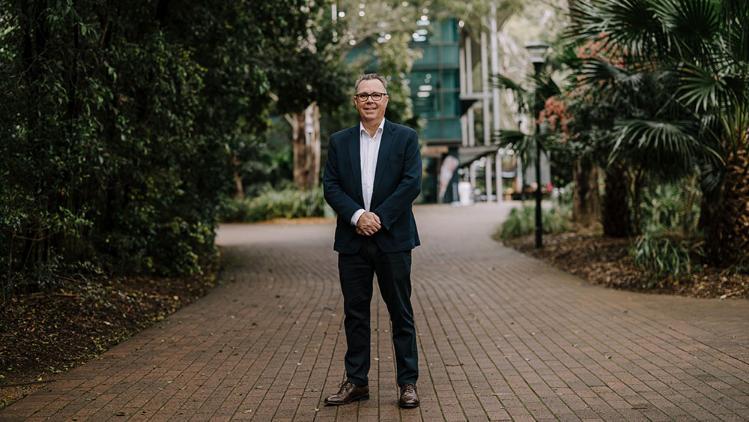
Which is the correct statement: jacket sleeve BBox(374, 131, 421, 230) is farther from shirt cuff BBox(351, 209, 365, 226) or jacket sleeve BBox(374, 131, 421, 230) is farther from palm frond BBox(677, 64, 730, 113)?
palm frond BBox(677, 64, 730, 113)

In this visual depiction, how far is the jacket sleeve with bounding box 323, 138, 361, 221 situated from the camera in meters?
5.54

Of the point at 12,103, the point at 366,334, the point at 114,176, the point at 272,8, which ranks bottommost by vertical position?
the point at 366,334

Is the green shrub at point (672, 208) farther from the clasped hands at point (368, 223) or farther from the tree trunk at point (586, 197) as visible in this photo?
the clasped hands at point (368, 223)

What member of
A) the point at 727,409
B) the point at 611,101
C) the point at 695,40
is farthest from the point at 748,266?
the point at 727,409

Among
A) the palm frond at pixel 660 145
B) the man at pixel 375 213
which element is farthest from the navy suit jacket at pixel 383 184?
the palm frond at pixel 660 145

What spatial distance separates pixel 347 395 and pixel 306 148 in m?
27.8

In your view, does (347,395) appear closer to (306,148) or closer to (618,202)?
(618,202)

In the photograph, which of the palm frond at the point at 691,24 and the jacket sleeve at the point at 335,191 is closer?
the jacket sleeve at the point at 335,191

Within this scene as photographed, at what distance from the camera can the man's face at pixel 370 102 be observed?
5.58 meters

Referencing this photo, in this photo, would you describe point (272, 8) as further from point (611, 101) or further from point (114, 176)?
point (611, 101)

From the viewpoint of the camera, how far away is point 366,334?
575 cm

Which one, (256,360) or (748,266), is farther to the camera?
(748,266)

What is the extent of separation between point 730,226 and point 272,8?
279 inches

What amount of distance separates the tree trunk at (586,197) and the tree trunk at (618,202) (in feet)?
10.00
